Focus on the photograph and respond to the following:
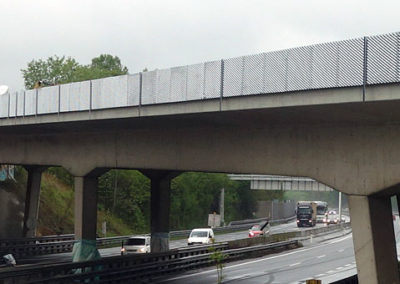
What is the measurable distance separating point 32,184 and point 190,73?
99.5ft

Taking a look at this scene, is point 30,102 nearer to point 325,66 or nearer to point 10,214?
point 325,66

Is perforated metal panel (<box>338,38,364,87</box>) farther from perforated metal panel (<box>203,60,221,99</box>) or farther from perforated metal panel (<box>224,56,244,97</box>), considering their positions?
perforated metal panel (<box>203,60,221,99</box>)

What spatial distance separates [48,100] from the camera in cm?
2884

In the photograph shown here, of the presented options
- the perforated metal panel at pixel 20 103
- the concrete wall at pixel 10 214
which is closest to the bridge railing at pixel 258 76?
the perforated metal panel at pixel 20 103

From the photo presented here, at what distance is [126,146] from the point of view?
27406 millimetres

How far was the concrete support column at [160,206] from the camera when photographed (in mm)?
35719

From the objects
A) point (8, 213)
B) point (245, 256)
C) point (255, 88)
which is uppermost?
point (255, 88)

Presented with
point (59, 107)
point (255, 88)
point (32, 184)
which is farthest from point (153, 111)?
point (32, 184)

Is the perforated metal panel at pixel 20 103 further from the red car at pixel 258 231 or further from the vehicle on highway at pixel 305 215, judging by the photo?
the vehicle on highway at pixel 305 215

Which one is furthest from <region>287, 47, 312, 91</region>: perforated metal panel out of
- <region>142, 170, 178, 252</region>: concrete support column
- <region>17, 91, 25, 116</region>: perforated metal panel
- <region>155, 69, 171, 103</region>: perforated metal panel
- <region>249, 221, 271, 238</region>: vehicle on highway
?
<region>249, 221, 271, 238</region>: vehicle on highway

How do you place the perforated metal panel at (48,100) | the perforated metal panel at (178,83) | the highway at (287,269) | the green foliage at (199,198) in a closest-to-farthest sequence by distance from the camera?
the perforated metal panel at (178,83) → the perforated metal panel at (48,100) → the highway at (287,269) → the green foliage at (199,198)

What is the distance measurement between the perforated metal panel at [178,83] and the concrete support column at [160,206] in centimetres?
1432

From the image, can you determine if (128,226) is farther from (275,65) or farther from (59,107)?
(275,65)

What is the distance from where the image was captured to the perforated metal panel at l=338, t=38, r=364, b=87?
51.1ft
